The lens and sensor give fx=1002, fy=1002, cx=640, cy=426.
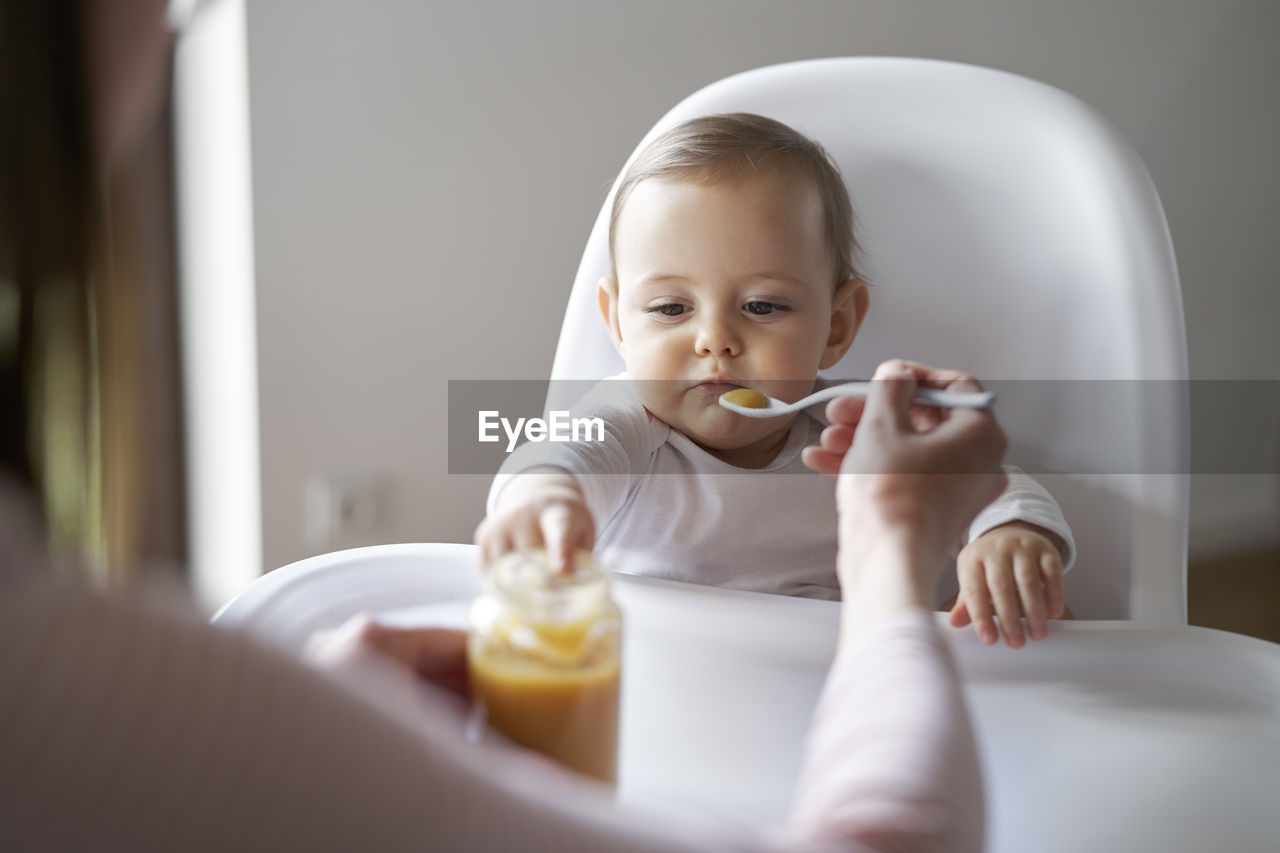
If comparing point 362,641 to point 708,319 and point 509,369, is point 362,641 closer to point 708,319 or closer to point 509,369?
point 708,319

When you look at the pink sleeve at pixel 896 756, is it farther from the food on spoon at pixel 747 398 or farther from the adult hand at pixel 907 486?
the food on spoon at pixel 747 398

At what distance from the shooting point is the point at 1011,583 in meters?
0.68

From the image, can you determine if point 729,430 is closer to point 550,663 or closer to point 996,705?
point 996,705

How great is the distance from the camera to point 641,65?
4.69 feet

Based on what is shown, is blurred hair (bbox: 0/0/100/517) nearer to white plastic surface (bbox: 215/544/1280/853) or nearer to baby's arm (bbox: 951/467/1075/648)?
white plastic surface (bbox: 215/544/1280/853)

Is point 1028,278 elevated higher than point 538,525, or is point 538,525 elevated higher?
point 1028,278

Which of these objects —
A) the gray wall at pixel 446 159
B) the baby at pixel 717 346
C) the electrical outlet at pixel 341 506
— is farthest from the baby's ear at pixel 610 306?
the electrical outlet at pixel 341 506

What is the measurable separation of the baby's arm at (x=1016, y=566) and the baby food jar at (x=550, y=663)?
0.25 m

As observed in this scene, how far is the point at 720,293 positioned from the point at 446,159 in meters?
0.71

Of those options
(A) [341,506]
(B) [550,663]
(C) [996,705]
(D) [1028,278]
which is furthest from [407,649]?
(A) [341,506]

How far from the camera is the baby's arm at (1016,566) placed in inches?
23.8

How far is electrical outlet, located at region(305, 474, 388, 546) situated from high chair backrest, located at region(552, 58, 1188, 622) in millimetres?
665

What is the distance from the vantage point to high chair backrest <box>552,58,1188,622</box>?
786mm

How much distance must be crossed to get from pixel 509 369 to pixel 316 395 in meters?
0.28
